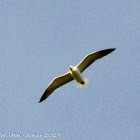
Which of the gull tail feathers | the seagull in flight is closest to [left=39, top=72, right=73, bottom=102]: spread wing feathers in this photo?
the seagull in flight

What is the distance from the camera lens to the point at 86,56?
36781mm

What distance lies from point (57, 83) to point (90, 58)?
2734 mm

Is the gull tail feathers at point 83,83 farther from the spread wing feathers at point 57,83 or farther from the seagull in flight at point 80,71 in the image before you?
the spread wing feathers at point 57,83

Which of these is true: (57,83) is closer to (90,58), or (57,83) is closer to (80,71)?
(80,71)

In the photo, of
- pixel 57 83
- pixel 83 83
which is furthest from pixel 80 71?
pixel 57 83

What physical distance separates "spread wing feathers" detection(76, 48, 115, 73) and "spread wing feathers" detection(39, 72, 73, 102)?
905mm

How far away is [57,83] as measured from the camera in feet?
124

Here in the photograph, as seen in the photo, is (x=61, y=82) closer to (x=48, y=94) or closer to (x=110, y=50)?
(x=48, y=94)

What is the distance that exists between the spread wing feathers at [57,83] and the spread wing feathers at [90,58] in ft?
2.97

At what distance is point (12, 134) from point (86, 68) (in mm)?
6670

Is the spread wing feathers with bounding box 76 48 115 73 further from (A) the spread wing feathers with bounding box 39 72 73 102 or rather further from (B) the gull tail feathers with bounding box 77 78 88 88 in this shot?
(A) the spread wing feathers with bounding box 39 72 73 102

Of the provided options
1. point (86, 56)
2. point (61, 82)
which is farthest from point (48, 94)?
point (86, 56)

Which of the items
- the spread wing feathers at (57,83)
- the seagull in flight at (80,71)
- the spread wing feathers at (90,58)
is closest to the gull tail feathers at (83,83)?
the seagull in flight at (80,71)

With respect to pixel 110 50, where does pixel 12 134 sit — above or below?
below
